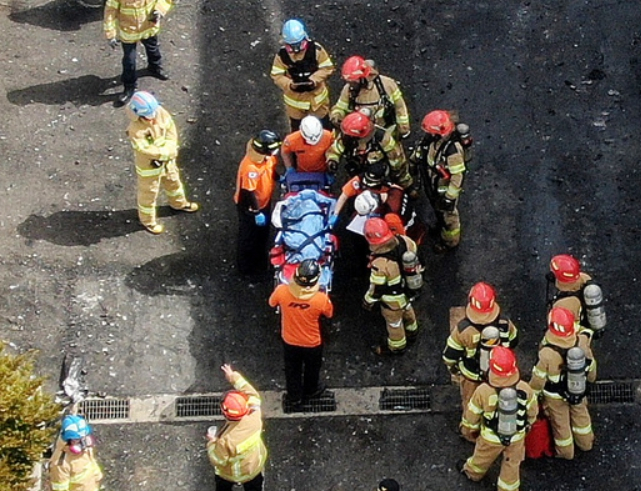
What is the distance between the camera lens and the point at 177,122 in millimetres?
15367

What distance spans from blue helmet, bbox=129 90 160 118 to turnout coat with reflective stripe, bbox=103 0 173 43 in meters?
1.63

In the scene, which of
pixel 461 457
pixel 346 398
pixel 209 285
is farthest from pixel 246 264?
pixel 461 457

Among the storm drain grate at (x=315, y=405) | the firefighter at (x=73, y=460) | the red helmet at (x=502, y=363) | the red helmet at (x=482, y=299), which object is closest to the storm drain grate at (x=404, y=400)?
the storm drain grate at (x=315, y=405)

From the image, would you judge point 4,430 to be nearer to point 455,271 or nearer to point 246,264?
point 246,264

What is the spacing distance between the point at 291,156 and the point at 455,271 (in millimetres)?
1975

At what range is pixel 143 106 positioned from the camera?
44.2ft

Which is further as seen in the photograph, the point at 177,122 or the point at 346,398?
the point at 177,122

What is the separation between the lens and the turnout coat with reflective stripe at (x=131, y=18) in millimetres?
14891

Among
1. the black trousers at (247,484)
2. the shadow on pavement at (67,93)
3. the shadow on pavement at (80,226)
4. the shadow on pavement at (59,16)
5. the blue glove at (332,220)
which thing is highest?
the blue glove at (332,220)

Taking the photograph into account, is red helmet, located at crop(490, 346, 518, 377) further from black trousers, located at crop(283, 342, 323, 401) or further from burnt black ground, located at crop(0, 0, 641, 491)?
black trousers, located at crop(283, 342, 323, 401)

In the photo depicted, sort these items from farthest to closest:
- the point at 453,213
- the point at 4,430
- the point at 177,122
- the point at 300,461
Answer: the point at 177,122
the point at 453,213
the point at 300,461
the point at 4,430

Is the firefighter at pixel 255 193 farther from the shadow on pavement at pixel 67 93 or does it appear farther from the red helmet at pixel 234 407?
the shadow on pavement at pixel 67 93

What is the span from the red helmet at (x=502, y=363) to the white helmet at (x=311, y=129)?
303cm

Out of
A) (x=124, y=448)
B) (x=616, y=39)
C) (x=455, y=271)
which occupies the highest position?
(x=616, y=39)
